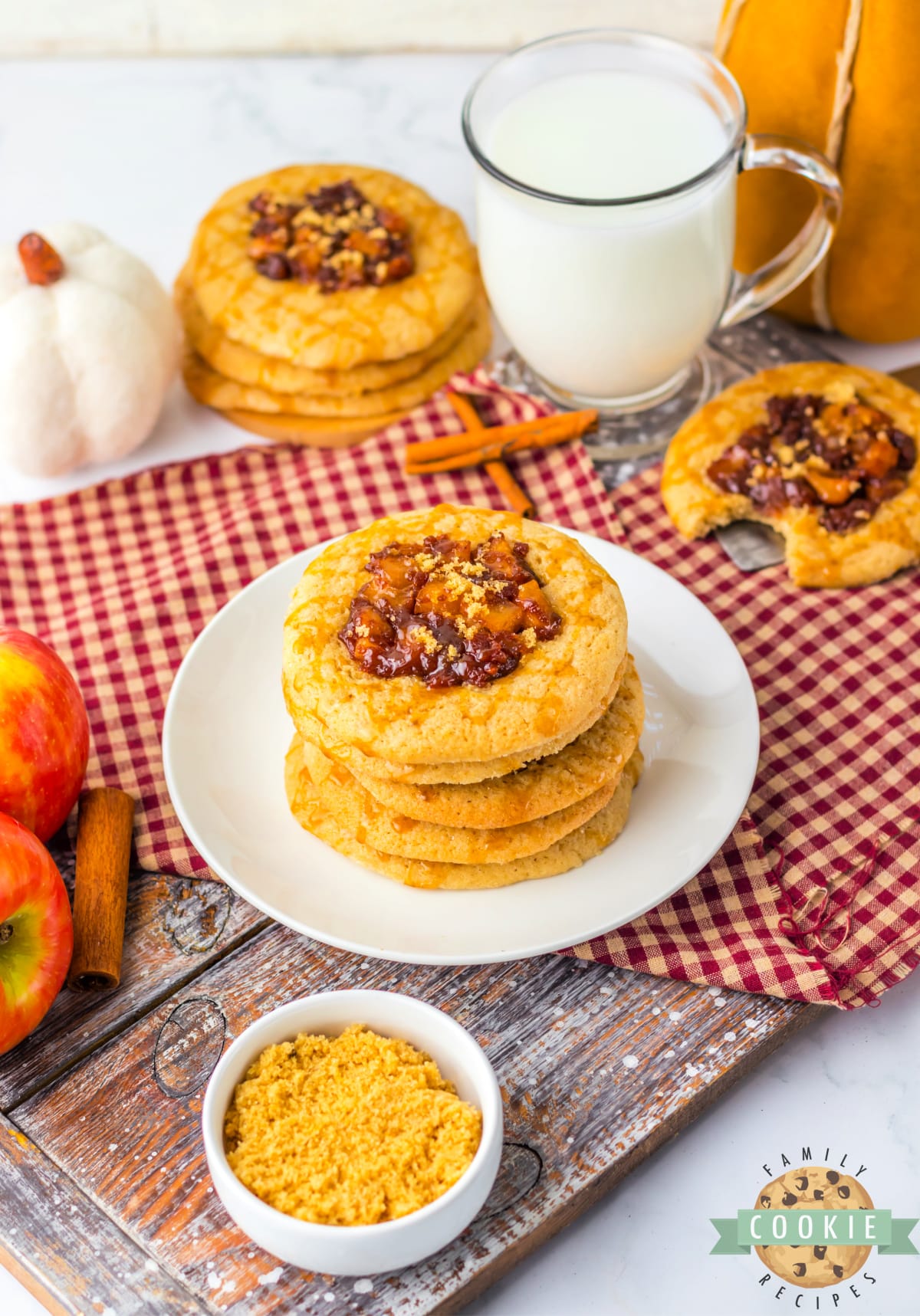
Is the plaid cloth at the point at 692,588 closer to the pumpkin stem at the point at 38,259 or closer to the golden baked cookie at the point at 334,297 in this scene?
the golden baked cookie at the point at 334,297

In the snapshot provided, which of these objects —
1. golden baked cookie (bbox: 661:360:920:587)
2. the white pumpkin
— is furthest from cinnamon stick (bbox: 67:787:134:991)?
golden baked cookie (bbox: 661:360:920:587)

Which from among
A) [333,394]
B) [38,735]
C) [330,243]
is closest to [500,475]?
[333,394]

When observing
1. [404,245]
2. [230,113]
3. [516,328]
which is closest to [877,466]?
[516,328]

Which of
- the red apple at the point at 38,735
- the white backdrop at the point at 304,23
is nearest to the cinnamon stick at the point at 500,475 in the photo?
the red apple at the point at 38,735

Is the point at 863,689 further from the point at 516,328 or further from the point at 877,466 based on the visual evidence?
the point at 516,328

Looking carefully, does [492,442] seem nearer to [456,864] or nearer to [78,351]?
[78,351]

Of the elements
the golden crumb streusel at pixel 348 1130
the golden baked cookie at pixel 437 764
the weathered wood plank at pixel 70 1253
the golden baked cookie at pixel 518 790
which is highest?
the golden baked cookie at pixel 437 764
